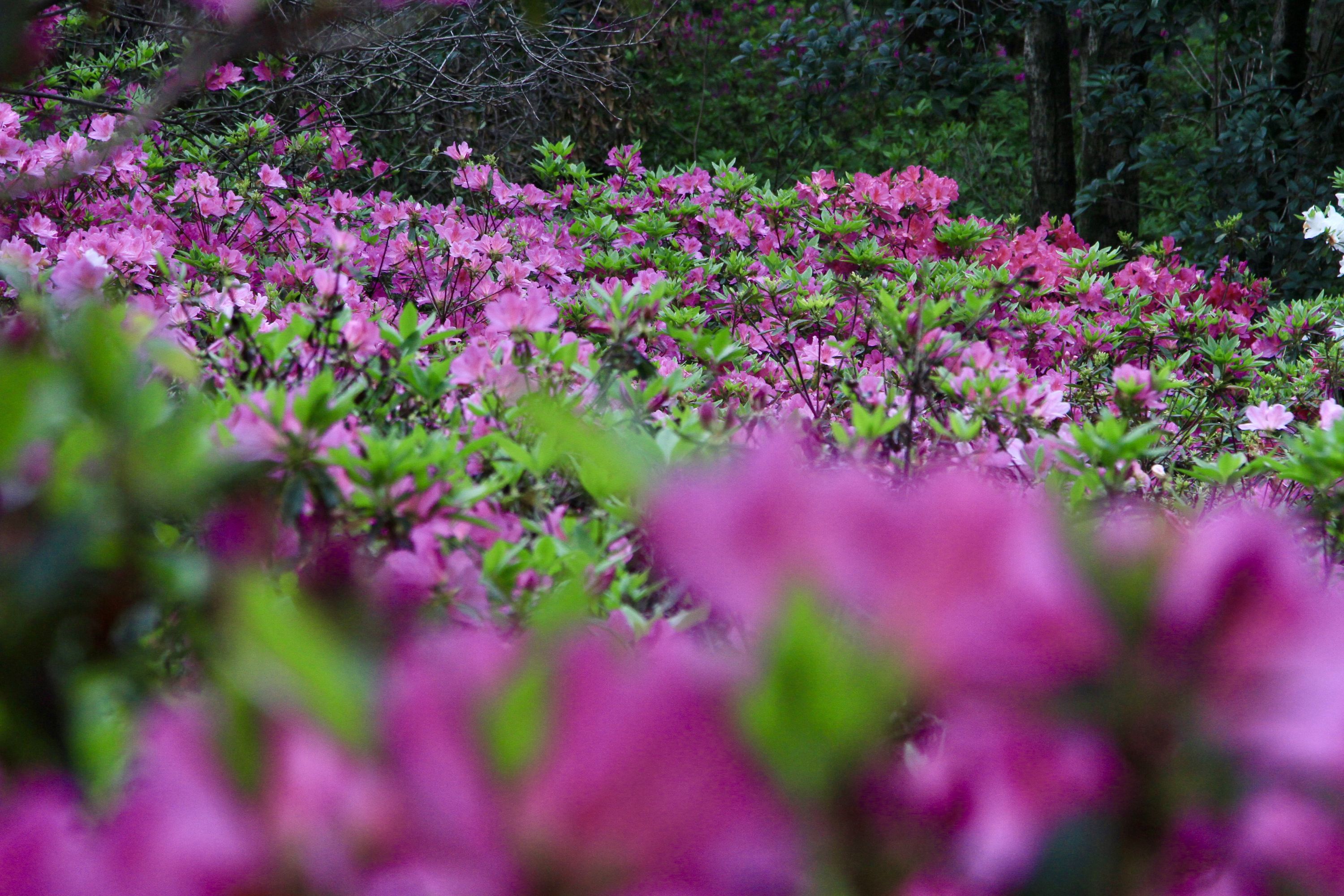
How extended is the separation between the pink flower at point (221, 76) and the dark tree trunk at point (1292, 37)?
5.09 meters

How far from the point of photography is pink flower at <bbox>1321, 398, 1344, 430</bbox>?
1359 mm

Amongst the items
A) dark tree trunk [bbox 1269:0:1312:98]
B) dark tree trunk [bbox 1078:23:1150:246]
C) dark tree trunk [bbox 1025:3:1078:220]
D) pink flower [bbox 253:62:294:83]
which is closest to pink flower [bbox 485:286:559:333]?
pink flower [bbox 253:62:294:83]

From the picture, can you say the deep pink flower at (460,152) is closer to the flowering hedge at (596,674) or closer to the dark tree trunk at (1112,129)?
the flowering hedge at (596,674)

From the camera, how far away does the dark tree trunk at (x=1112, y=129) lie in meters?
5.83

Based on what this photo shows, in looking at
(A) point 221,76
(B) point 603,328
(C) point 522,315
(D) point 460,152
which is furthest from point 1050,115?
(C) point 522,315

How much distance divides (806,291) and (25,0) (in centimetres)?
239

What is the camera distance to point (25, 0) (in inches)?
25.2

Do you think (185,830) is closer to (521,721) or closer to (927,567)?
(521,721)

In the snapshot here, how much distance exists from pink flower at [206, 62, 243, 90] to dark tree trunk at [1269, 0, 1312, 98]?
200 inches

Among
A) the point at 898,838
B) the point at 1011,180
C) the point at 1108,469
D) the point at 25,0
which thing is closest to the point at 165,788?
the point at 898,838

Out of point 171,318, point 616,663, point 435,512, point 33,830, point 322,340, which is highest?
point 616,663

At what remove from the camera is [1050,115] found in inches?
277

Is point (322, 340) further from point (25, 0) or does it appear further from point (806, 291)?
point (806, 291)

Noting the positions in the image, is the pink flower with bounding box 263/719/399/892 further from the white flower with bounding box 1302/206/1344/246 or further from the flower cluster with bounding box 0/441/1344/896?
the white flower with bounding box 1302/206/1344/246
